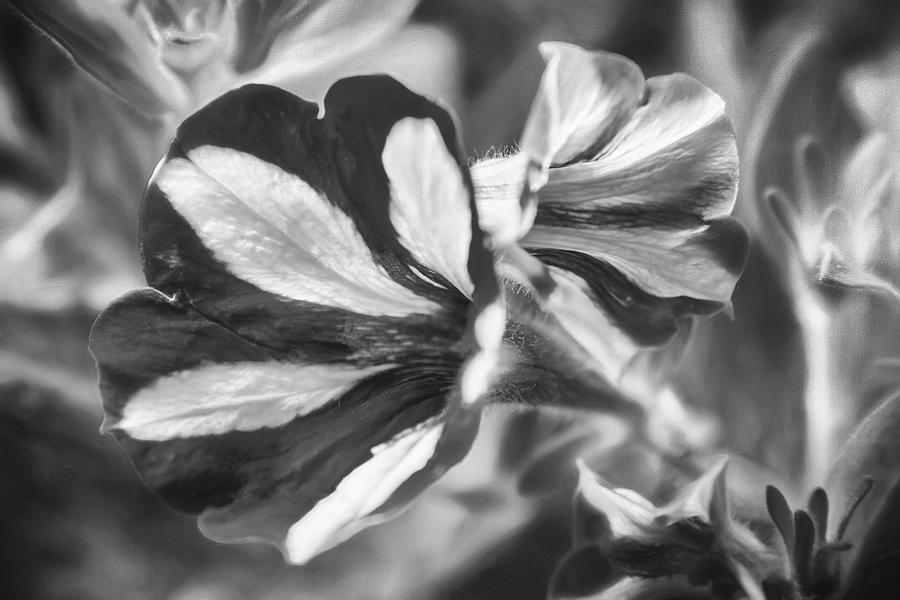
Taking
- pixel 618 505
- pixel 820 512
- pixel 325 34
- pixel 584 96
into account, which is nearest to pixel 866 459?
pixel 820 512

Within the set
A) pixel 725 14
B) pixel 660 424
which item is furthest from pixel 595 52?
pixel 660 424

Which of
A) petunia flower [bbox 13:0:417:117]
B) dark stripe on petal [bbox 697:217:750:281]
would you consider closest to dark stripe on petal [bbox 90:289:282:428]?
petunia flower [bbox 13:0:417:117]

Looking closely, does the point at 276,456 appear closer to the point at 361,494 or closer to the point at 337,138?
the point at 361,494

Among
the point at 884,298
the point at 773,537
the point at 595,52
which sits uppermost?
the point at 595,52

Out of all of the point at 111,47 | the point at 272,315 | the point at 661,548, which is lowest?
the point at 661,548

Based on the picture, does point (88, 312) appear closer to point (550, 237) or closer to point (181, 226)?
point (181, 226)

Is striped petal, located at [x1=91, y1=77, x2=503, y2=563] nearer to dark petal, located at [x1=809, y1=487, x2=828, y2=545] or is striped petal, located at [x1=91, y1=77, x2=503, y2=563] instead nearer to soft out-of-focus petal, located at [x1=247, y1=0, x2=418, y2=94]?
soft out-of-focus petal, located at [x1=247, y1=0, x2=418, y2=94]
